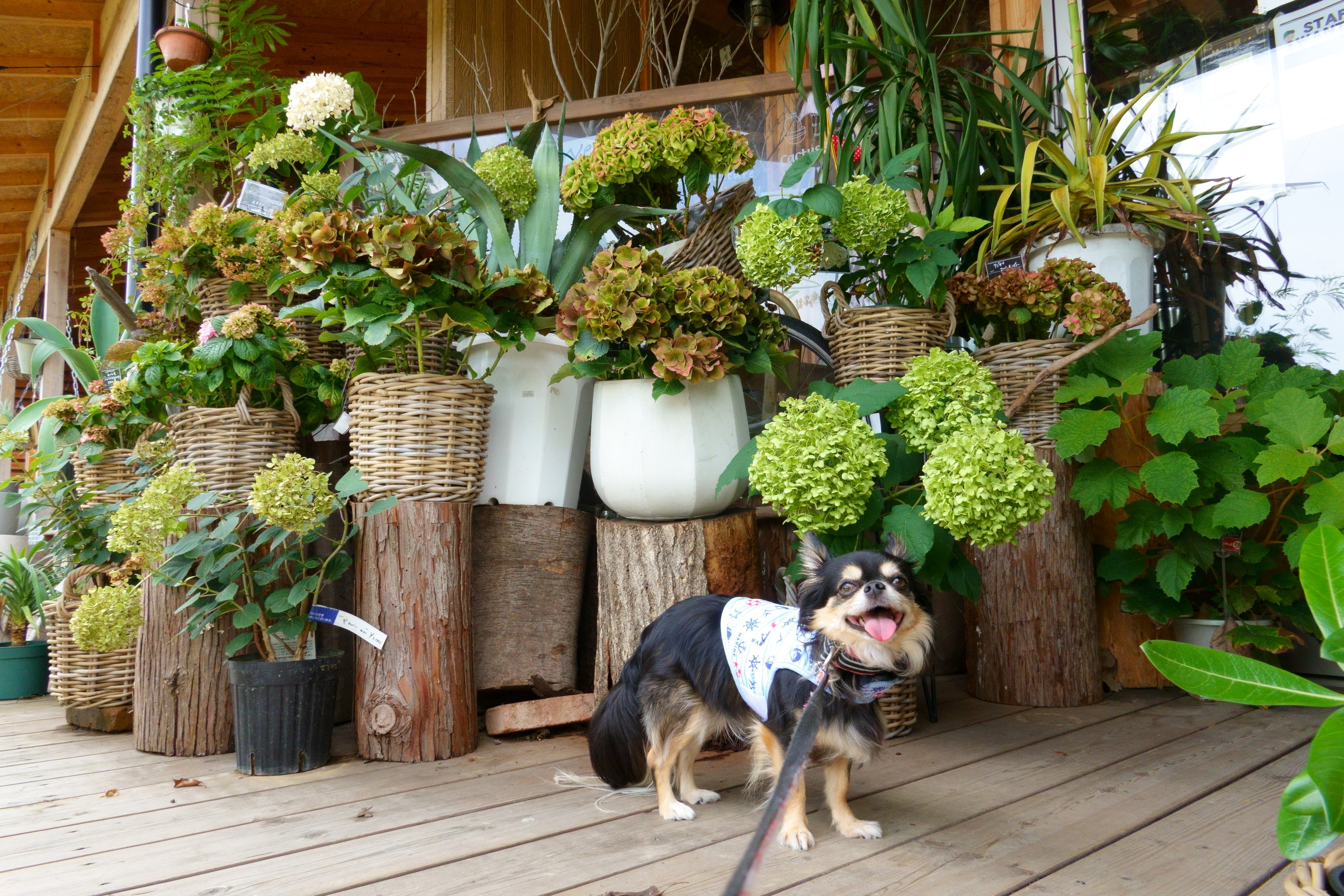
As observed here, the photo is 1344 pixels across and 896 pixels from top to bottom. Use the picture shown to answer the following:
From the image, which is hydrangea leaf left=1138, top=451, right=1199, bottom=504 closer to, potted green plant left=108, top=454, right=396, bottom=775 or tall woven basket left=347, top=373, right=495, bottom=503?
tall woven basket left=347, top=373, right=495, bottom=503

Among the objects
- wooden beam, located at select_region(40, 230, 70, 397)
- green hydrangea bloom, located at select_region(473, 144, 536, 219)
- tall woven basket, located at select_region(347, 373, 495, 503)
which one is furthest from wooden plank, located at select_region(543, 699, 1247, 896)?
wooden beam, located at select_region(40, 230, 70, 397)

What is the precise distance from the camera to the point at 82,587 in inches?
107

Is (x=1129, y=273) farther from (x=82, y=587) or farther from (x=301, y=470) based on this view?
(x=82, y=587)

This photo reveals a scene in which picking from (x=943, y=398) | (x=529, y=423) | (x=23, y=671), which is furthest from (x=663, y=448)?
(x=23, y=671)

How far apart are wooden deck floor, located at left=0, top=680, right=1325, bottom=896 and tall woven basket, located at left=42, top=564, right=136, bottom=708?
0.20 metres

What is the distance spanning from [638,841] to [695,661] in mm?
348

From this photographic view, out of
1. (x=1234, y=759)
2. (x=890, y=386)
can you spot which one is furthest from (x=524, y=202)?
(x=1234, y=759)

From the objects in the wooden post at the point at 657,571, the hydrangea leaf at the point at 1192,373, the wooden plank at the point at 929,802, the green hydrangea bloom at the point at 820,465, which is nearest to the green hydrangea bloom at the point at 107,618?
the wooden post at the point at 657,571

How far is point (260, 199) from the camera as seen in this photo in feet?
9.55

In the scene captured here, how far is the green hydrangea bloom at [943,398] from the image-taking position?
2.04 m

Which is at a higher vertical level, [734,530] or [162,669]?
[734,530]

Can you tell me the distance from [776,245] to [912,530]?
78cm

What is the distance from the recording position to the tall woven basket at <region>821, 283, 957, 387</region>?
7.83 ft

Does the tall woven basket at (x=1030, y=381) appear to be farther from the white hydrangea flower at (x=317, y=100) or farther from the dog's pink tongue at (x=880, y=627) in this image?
the white hydrangea flower at (x=317, y=100)
